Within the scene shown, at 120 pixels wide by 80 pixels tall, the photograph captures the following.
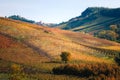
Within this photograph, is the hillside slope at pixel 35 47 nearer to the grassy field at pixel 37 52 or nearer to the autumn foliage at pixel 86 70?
the grassy field at pixel 37 52

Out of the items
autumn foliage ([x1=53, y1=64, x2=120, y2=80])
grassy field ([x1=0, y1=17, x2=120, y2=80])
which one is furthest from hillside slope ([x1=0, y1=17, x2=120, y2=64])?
autumn foliage ([x1=53, y1=64, x2=120, y2=80])

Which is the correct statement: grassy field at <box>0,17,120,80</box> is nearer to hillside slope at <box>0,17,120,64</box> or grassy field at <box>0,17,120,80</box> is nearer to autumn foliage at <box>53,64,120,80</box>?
hillside slope at <box>0,17,120,64</box>

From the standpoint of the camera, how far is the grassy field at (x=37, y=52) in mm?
94625

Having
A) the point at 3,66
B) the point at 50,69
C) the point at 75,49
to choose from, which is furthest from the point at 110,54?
the point at 3,66

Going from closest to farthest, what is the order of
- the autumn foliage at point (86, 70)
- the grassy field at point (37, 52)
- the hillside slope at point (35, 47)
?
the grassy field at point (37, 52) < the autumn foliage at point (86, 70) < the hillside slope at point (35, 47)

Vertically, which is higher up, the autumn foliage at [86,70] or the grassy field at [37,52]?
the grassy field at [37,52]

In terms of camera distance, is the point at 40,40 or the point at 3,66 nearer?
the point at 3,66

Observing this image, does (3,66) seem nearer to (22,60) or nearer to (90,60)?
(22,60)

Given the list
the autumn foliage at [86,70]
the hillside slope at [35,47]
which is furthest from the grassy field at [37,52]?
the autumn foliage at [86,70]

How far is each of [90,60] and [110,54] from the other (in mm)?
25022

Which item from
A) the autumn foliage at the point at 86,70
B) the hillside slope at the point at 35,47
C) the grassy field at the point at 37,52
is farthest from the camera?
the hillside slope at the point at 35,47

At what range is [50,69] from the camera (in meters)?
104

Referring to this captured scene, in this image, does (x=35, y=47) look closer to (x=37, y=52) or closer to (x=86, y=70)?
(x=37, y=52)

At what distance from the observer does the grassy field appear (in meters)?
94.6
